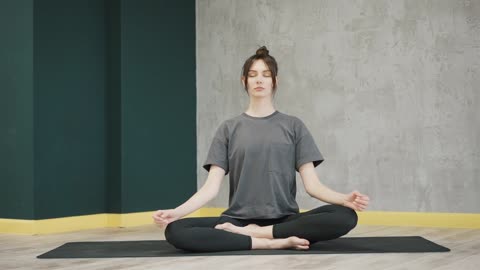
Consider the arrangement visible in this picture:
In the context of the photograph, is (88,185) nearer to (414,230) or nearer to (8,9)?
(8,9)

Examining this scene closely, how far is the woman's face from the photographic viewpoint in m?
3.77

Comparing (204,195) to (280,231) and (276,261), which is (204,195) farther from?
(276,261)

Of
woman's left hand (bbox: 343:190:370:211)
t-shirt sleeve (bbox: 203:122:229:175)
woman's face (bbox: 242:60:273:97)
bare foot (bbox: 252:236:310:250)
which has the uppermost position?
Result: woman's face (bbox: 242:60:273:97)

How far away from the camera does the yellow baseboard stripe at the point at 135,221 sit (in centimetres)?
508

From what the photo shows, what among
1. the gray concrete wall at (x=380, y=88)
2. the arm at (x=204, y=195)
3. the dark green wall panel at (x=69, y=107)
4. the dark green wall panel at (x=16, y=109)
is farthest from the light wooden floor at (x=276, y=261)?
the gray concrete wall at (x=380, y=88)

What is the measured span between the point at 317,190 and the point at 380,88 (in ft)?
6.73

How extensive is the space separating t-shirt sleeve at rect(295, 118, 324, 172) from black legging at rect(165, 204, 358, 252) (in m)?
0.24

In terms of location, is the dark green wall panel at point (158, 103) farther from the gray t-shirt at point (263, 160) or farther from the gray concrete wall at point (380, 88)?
the gray t-shirt at point (263, 160)

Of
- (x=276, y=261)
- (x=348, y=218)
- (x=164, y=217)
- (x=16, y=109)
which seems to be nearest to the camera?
(x=276, y=261)

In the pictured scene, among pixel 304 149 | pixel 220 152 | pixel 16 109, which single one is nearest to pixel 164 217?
pixel 220 152

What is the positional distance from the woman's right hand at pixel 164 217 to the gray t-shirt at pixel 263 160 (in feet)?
1.24

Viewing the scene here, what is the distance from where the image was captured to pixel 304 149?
150 inches

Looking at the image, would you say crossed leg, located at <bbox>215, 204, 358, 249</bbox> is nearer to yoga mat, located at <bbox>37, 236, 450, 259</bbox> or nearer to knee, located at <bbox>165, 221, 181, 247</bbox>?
yoga mat, located at <bbox>37, 236, 450, 259</bbox>

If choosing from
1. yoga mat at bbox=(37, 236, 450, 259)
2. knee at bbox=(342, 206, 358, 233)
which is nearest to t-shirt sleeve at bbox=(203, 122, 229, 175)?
yoga mat at bbox=(37, 236, 450, 259)
